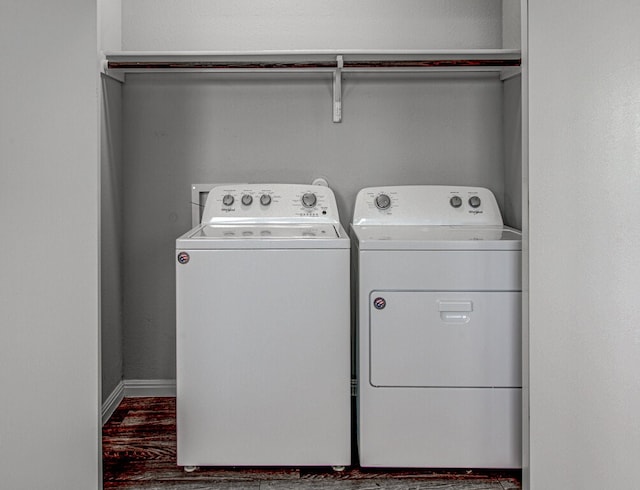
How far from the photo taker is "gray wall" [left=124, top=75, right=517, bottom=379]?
114 inches

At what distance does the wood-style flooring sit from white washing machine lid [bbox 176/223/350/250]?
2.53ft

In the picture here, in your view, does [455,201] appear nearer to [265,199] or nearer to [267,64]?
[265,199]

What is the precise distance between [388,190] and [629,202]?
1041 mm

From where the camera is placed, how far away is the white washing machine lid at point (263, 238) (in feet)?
7.16

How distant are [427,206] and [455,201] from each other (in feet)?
0.39

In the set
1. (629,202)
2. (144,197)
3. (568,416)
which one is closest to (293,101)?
(144,197)

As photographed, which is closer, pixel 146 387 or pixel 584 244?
pixel 584 244

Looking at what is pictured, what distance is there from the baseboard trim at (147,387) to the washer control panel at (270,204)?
78cm

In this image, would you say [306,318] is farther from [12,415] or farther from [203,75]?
[203,75]

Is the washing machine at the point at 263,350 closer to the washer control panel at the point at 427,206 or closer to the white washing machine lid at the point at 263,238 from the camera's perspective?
the white washing machine lid at the point at 263,238

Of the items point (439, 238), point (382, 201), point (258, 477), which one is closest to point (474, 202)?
point (382, 201)

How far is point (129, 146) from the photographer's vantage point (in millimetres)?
2922

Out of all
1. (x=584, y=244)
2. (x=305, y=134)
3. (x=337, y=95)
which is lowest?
(x=584, y=244)

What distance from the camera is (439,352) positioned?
2.21 metres
